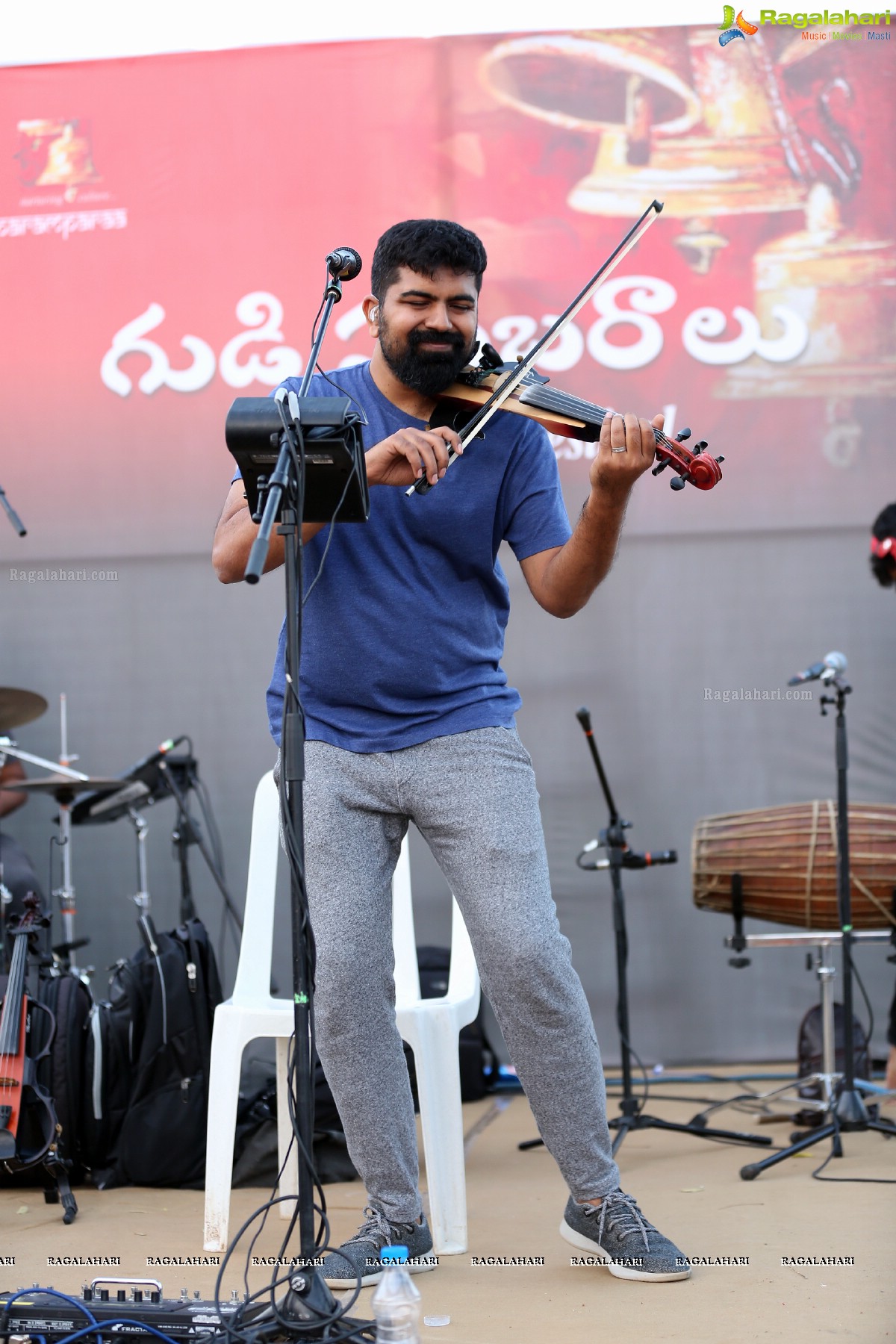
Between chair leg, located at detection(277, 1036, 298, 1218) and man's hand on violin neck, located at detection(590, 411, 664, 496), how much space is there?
1.50 metres

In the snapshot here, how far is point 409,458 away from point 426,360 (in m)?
0.41

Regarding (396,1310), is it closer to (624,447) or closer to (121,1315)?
(121,1315)

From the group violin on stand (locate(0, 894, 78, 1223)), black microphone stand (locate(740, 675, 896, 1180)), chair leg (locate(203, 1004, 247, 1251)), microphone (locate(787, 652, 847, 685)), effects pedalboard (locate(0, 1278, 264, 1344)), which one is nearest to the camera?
effects pedalboard (locate(0, 1278, 264, 1344))

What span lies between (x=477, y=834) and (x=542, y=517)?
1.95 feet

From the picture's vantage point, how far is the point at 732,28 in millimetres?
4273

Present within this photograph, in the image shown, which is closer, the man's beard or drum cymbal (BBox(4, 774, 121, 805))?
the man's beard

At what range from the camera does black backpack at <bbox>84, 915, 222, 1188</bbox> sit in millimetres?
3240

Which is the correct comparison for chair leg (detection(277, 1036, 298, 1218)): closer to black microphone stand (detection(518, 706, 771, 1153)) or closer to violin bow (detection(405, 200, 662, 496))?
black microphone stand (detection(518, 706, 771, 1153))

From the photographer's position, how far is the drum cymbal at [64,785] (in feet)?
12.1

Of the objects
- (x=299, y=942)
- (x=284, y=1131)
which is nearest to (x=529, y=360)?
(x=299, y=942)

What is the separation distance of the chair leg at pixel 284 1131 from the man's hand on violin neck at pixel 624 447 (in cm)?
150


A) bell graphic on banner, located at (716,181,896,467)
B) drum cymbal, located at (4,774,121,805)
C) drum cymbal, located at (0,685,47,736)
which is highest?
bell graphic on banner, located at (716,181,896,467)

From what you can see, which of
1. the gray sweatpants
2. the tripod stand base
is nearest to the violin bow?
the gray sweatpants

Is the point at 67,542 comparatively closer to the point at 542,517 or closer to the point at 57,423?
the point at 57,423
